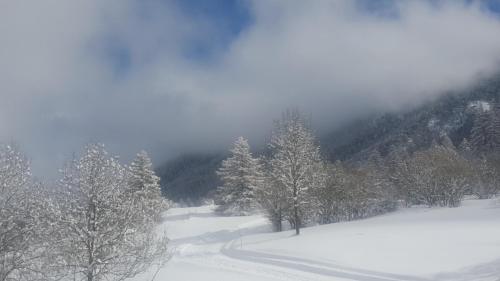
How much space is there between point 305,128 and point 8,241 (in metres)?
26.8

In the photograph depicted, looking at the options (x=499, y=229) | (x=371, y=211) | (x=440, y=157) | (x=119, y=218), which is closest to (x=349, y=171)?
(x=371, y=211)

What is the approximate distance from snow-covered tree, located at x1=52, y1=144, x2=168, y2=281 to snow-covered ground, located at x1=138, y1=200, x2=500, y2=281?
157 inches

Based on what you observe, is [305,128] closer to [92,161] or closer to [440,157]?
[440,157]

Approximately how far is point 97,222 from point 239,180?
36.2 meters

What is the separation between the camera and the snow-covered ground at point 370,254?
18.7 m

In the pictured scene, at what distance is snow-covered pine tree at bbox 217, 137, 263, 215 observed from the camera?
4984cm

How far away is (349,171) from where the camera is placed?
1950 inches

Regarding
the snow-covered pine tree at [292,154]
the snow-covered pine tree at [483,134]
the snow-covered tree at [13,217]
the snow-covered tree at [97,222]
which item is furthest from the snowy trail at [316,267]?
the snow-covered pine tree at [483,134]

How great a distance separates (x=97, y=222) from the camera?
46.5 feet

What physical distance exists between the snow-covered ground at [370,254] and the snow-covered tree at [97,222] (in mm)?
4000

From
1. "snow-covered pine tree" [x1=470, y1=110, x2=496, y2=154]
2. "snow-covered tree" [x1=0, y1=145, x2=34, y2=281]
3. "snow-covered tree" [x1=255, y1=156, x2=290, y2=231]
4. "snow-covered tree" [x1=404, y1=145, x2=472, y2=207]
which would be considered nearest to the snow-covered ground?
"snow-covered tree" [x1=255, y1=156, x2=290, y2=231]

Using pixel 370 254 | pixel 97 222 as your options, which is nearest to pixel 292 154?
pixel 370 254

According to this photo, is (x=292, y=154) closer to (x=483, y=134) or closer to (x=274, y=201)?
(x=274, y=201)

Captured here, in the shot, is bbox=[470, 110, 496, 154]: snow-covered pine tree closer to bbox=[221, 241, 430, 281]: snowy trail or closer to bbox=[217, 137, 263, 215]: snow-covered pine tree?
bbox=[217, 137, 263, 215]: snow-covered pine tree
